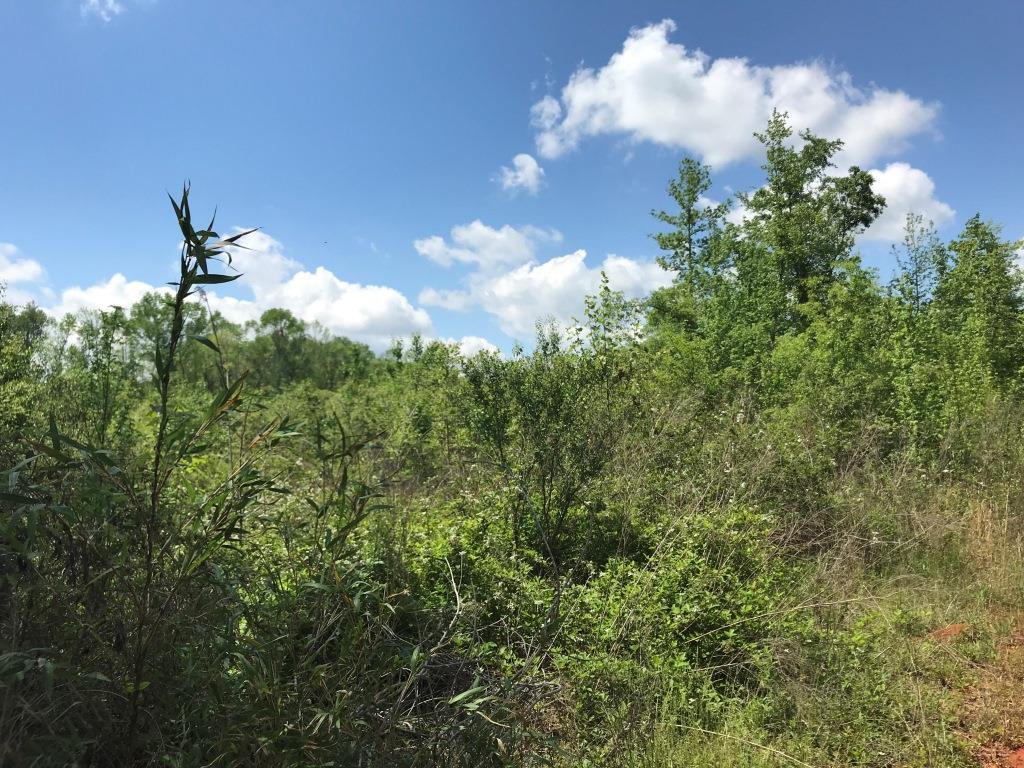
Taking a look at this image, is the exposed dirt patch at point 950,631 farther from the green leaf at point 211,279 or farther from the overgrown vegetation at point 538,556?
the green leaf at point 211,279

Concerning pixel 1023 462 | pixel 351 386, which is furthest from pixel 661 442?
pixel 351 386

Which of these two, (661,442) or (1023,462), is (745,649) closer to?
(661,442)

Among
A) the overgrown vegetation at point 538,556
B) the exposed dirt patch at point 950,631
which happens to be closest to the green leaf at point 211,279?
the overgrown vegetation at point 538,556

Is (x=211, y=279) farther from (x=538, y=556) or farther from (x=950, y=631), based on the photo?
(x=950, y=631)

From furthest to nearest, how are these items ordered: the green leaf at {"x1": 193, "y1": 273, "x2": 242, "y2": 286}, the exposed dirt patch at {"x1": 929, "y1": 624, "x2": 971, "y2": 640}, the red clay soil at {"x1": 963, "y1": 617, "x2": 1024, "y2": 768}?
1. the exposed dirt patch at {"x1": 929, "y1": 624, "x2": 971, "y2": 640}
2. the red clay soil at {"x1": 963, "y1": 617, "x2": 1024, "y2": 768}
3. the green leaf at {"x1": 193, "y1": 273, "x2": 242, "y2": 286}

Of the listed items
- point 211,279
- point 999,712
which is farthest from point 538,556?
point 211,279

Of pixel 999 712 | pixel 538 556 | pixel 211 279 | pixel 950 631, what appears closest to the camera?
pixel 211 279

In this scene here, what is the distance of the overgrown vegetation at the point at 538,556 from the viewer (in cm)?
215

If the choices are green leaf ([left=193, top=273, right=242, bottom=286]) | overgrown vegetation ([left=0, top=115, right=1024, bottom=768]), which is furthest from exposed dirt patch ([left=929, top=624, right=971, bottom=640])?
green leaf ([left=193, top=273, right=242, bottom=286])

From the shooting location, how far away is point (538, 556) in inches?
209

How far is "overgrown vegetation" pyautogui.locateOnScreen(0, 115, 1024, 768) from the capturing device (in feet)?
7.06

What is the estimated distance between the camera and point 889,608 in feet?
17.4

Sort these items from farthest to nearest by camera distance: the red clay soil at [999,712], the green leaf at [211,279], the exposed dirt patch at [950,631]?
the exposed dirt patch at [950,631] < the red clay soil at [999,712] < the green leaf at [211,279]

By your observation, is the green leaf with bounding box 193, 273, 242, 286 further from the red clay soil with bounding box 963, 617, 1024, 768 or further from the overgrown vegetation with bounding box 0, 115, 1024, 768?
the red clay soil with bounding box 963, 617, 1024, 768
